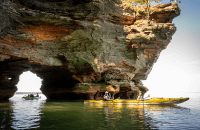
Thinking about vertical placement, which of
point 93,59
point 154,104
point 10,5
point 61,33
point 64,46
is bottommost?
point 154,104

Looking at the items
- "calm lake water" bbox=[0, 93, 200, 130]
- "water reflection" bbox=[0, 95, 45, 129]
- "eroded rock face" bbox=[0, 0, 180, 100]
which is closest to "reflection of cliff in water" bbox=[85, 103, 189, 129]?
"calm lake water" bbox=[0, 93, 200, 130]

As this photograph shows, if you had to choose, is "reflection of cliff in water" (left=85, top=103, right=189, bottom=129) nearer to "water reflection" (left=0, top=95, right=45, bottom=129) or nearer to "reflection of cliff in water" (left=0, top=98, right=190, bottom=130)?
"reflection of cliff in water" (left=0, top=98, right=190, bottom=130)

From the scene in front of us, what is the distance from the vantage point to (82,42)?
25250mm

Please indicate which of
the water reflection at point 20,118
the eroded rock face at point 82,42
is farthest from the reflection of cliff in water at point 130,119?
the eroded rock face at point 82,42

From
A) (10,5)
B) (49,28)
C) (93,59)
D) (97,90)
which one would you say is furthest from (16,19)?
(97,90)

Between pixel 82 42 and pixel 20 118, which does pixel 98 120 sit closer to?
pixel 20 118

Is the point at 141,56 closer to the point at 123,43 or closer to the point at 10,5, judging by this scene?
the point at 123,43

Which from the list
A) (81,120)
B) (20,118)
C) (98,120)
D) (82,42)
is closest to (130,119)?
(98,120)

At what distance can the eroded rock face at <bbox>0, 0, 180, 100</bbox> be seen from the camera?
69.6 feet

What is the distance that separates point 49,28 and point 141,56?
53.1 ft

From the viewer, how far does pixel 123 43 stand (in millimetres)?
27703

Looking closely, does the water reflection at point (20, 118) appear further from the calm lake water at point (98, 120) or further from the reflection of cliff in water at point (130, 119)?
the reflection of cliff in water at point (130, 119)

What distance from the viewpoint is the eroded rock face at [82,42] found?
2122 centimetres

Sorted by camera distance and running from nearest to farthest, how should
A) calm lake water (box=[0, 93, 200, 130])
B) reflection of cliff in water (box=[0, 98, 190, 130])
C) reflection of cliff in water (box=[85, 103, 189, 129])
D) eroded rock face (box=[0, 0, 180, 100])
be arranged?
1. calm lake water (box=[0, 93, 200, 130])
2. reflection of cliff in water (box=[0, 98, 190, 130])
3. reflection of cliff in water (box=[85, 103, 189, 129])
4. eroded rock face (box=[0, 0, 180, 100])
